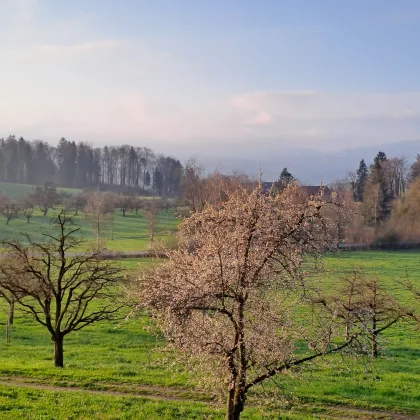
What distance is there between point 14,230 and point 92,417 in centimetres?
7349

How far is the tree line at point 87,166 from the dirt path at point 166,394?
135 meters

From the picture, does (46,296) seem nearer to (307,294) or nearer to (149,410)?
(149,410)

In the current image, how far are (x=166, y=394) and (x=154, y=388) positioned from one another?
30.8 inches

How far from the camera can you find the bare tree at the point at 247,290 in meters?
11.8

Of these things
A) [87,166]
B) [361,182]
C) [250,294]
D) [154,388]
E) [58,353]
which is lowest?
[154,388]

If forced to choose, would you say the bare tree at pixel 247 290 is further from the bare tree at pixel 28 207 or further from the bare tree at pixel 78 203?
the bare tree at pixel 78 203

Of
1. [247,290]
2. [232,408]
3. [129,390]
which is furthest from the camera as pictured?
[129,390]

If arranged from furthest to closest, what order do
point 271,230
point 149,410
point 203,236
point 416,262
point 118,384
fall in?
1. point 416,262
2. point 118,384
3. point 149,410
4. point 203,236
5. point 271,230

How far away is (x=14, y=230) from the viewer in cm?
8206

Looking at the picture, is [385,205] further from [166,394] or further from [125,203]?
[166,394]

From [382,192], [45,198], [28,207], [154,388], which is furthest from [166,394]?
[45,198]

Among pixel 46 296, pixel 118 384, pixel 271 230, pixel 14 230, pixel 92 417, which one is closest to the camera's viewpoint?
pixel 271 230

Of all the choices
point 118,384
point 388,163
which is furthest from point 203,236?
point 388,163

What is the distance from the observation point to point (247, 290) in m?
11.8
